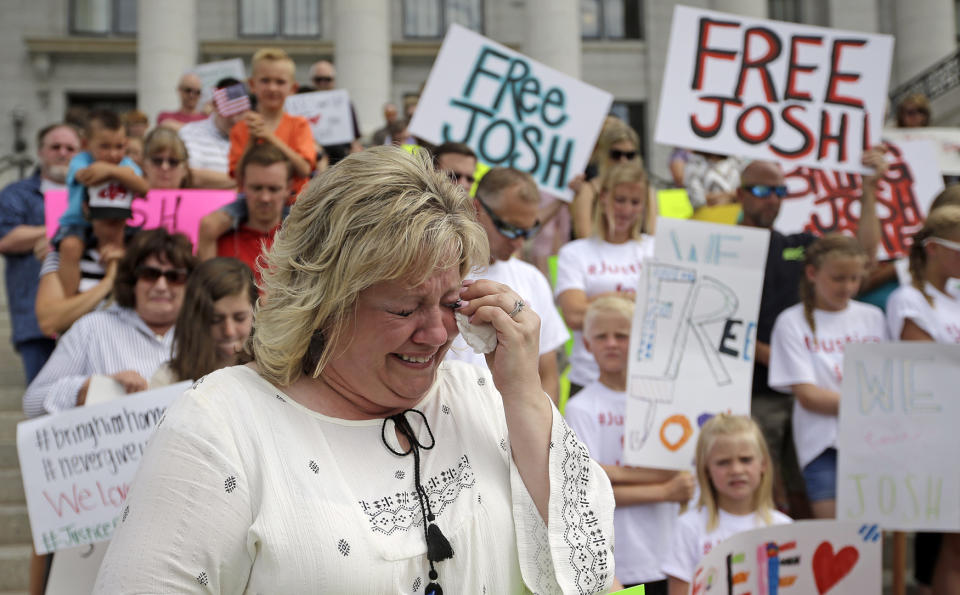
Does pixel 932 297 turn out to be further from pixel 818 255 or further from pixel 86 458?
pixel 86 458

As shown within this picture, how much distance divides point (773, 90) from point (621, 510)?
3.58 meters

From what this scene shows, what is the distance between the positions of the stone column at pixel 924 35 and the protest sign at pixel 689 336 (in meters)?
20.3

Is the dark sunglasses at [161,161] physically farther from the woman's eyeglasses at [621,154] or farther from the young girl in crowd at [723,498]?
the young girl in crowd at [723,498]

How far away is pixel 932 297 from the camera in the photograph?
5.43m

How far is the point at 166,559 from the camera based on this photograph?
5.96ft

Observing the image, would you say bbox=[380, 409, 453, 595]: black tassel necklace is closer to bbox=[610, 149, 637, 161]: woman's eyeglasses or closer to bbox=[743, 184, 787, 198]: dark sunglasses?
bbox=[743, 184, 787, 198]: dark sunglasses

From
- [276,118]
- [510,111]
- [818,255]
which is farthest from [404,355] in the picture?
[510,111]

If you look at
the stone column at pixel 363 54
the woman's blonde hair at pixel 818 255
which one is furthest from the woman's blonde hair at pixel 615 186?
the stone column at pixel 363 54

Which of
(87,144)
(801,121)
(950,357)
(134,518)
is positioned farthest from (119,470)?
(801,121)

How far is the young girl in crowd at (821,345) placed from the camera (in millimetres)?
5238

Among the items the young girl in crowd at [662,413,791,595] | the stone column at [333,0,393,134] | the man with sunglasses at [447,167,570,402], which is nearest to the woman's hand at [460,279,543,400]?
the young girl in crowd at [662,413,791,595]

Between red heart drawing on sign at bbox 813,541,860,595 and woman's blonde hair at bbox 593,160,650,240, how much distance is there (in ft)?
7.90

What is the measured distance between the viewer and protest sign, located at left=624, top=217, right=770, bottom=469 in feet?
15.4

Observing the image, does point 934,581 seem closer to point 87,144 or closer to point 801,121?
point 801,121
